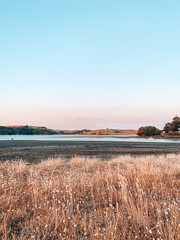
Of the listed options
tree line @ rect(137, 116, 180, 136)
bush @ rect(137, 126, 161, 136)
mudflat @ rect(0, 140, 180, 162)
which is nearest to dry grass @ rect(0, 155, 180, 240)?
mudflat @ rect(0, 140, 180, 162)

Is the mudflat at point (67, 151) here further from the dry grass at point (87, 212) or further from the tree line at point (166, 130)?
the tree line at point (166, 130)

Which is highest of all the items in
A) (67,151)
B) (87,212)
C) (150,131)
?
(87,212)

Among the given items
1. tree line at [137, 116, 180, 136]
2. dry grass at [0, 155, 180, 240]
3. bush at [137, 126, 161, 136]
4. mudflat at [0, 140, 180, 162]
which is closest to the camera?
dry grass at [0, 155, 180, 240]

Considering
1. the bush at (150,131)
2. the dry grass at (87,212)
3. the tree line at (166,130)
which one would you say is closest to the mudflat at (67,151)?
the dry grass at (87,212)

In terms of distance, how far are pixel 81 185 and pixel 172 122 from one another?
397 ft

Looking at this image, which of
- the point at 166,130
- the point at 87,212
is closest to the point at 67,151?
the point at 87,212

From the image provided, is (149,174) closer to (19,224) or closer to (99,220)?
(99,220)

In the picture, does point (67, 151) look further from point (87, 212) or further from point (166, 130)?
point (166, 130)

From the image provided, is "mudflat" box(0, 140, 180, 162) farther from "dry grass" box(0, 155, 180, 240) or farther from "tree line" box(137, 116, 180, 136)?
"tree line" box(137, 116, 180, 136)

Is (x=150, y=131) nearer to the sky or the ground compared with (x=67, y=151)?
nearer to the sky

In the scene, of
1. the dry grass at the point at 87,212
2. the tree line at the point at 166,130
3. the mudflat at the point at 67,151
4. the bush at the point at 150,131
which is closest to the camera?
the dry grass at the point at 87,212

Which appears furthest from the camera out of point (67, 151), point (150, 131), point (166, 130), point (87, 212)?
point (150, 131)

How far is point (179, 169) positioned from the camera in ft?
34.3

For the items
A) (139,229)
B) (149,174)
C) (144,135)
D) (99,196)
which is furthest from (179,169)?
(144,135)
